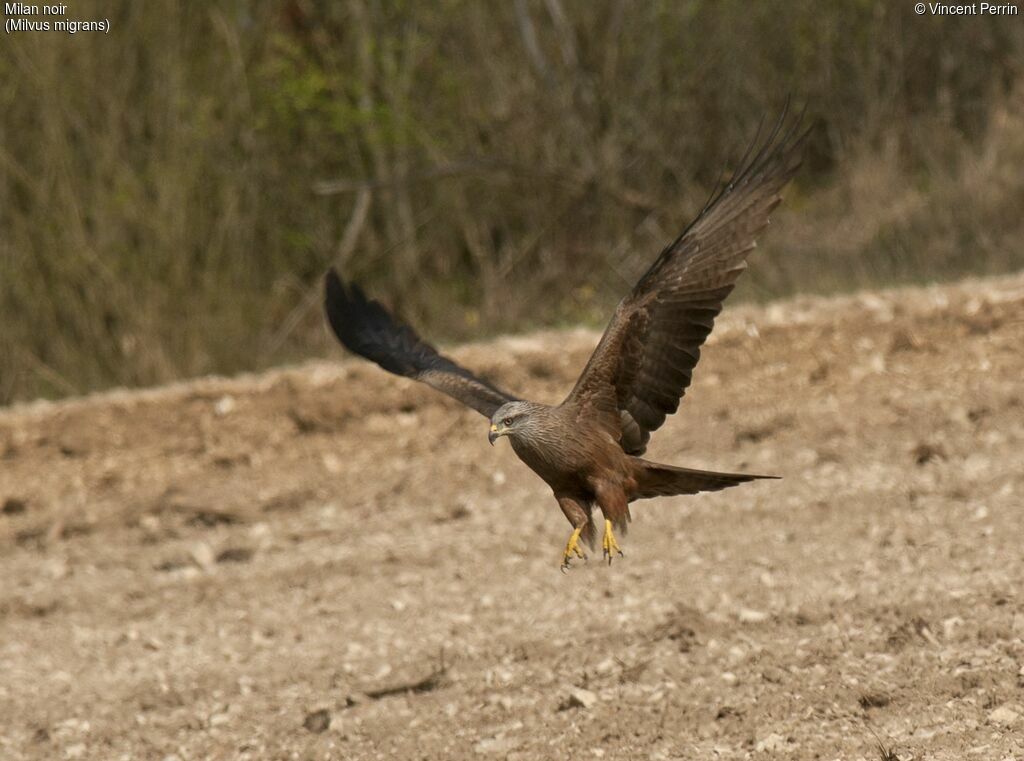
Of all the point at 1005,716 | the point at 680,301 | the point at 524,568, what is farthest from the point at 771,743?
the point at 524,568

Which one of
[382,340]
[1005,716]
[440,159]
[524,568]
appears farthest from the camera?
[440,159]

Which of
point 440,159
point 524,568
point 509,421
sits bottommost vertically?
point 524,568

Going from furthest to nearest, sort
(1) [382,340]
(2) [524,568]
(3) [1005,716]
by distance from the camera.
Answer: (2) [524,568]
(1) [382,340]
(3) [1005,716]

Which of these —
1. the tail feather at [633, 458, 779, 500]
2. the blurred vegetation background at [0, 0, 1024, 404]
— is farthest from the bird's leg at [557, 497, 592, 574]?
the blurred vegetation background at [0, 0, 1024, 404]

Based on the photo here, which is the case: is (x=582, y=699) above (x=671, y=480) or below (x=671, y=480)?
below

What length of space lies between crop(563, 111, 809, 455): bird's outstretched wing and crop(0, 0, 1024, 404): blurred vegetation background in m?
6.28

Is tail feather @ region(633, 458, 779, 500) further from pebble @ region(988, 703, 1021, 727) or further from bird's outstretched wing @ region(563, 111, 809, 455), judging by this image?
pebble @ region(988, 703, 1021, 727)

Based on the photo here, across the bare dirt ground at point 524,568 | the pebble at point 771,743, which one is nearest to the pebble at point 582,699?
the bare dirt ground at point 524,568

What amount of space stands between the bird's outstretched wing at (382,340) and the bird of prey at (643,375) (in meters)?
0.80

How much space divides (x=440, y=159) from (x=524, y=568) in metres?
7.48

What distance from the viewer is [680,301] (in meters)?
5.51

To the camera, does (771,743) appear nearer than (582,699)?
Yes

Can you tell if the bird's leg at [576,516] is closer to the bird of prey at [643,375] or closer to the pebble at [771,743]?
the bird of prey at [643,375]

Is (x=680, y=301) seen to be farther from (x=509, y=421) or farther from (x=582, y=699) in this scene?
(x=582, y=699)
